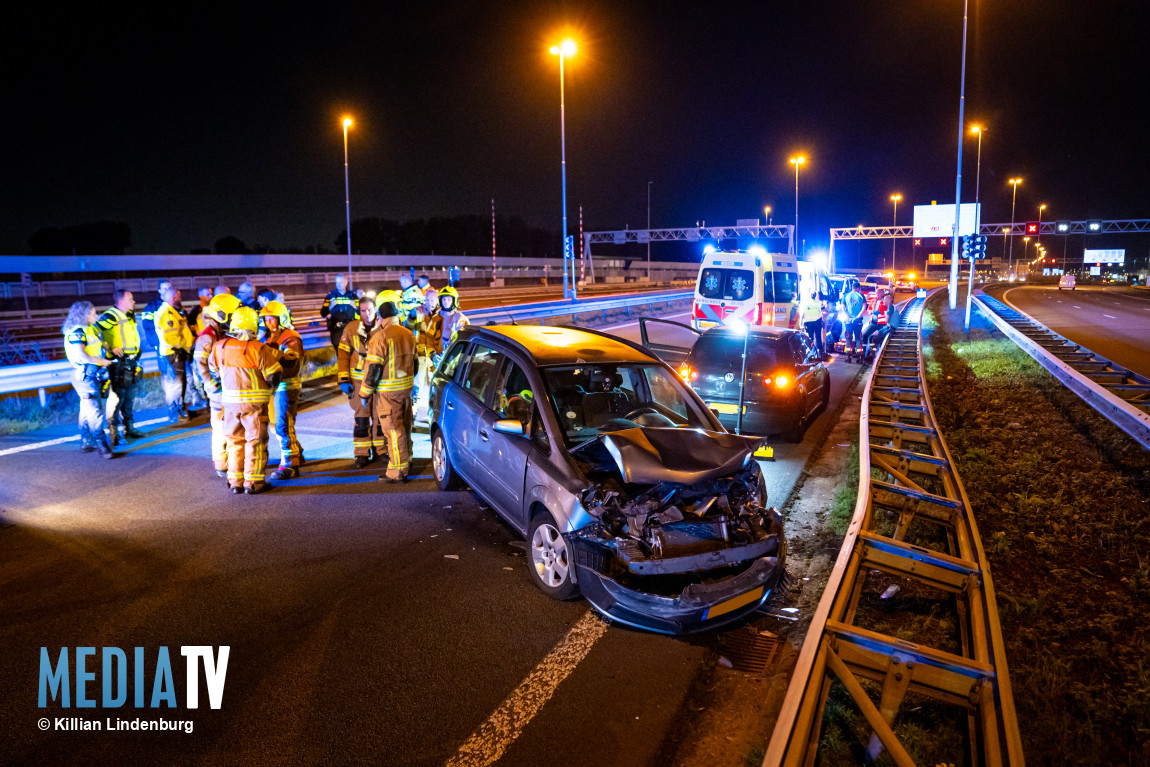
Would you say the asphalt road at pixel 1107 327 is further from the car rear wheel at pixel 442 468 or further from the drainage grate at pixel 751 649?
the car rear wheel at pixel 442 468

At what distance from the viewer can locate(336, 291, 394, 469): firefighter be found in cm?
779

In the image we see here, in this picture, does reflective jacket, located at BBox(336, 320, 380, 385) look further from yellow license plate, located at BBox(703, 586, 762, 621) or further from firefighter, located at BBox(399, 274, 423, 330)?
yellow license plate, located at BBox(703, 586, 762, 621)

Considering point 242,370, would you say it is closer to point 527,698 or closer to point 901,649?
point 527,698

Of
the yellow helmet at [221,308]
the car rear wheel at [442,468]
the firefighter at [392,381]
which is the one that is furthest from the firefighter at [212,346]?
the car rear wheel at [442,468]

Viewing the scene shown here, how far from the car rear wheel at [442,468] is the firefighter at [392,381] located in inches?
16.2

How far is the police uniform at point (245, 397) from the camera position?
22.2 feet

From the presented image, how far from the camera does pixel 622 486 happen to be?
4.59 meters

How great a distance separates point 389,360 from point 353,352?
3.27 feet

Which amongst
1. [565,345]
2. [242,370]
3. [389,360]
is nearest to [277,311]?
[242,370]

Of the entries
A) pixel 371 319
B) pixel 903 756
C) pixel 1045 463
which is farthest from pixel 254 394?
pixel 1045 463

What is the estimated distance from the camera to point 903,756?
111 inches

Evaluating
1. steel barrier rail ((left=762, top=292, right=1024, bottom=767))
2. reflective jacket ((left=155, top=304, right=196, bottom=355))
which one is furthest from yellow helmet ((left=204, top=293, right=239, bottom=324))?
steel barrier rail ((left=762, top=292, right=1024, bottom=767))

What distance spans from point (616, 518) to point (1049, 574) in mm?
3258

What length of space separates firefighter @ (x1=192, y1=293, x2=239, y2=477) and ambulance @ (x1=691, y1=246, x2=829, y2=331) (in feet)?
34.6
